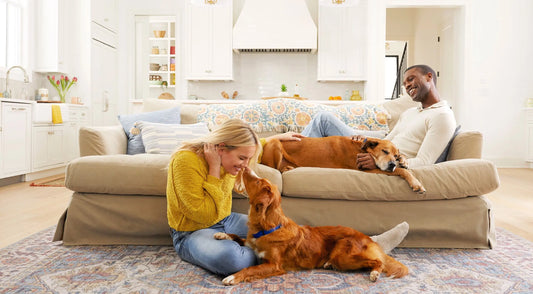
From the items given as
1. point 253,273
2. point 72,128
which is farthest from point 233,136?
point 72,128

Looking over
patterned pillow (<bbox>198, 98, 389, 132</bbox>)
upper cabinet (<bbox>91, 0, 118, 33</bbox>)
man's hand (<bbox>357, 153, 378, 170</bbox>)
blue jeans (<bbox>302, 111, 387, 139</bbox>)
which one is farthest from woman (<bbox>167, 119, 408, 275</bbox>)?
upper cabinet (<bbox>91, 0, 118, 33</bbox>)

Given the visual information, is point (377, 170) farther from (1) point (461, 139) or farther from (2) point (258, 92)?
(2) point (258, 92)

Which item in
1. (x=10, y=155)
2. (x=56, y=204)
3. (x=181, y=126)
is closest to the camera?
(x=181, y=126)

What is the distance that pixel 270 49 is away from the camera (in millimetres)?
6203

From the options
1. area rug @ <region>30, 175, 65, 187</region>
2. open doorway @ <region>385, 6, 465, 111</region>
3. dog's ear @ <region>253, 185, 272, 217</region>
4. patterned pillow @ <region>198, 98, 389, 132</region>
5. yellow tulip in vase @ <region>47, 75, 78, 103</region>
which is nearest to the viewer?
dog's ear @ <region>253, 185, 272, 217</region>

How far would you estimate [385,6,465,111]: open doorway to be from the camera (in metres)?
6.22

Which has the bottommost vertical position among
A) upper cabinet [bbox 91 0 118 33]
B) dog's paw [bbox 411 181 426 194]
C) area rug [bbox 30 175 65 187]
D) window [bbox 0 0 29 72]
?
area rug [bbox 30 175 65 187]

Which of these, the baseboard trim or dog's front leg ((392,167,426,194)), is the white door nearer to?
the baseboard trim

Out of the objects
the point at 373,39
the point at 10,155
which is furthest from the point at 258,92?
the point at 10,155

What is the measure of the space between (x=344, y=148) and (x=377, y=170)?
0.77ft

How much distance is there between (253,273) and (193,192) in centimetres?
41

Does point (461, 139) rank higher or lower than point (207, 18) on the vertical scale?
lower

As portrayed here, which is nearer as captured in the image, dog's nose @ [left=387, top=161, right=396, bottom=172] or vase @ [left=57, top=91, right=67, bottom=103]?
dog's nose @ [left=387, top=161, right=396, bottom=172]

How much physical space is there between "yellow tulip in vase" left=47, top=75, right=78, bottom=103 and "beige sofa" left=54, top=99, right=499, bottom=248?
3.97 metres
